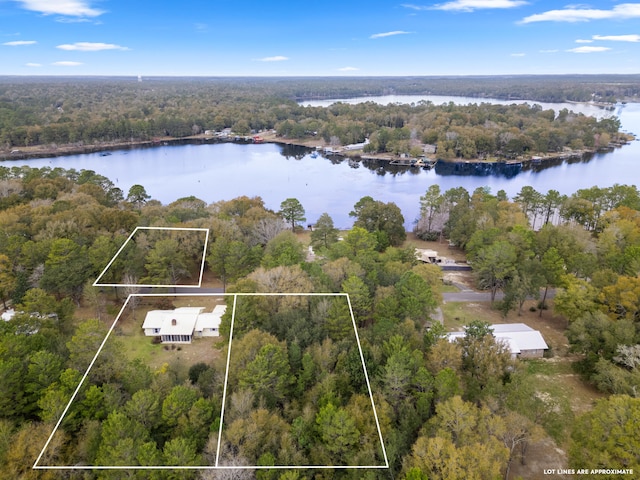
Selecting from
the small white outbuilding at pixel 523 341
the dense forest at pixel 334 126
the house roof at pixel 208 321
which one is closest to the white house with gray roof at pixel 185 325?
the house roof at pixel 208 321

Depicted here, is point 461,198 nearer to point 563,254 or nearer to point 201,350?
point 563,254

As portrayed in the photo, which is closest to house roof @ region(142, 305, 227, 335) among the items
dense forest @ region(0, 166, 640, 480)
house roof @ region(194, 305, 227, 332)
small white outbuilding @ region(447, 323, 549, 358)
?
house roof @ region(194, 305, 227, 332)

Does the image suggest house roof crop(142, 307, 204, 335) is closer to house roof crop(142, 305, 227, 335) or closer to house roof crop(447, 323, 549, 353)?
house roof crop(142, 305, 227, 335)

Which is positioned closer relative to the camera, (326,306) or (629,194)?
(326,306)

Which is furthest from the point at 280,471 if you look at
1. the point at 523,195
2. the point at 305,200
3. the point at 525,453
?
the point at 305,200

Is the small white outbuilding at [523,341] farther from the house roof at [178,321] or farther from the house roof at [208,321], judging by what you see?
the house roof at [178,321]
